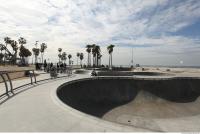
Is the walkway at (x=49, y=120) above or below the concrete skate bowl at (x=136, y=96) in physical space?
above

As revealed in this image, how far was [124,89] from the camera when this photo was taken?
21766mm

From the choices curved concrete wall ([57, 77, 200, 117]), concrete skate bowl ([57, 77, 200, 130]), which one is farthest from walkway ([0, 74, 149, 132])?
curved concrete wall ([57, 77, 200, 117])

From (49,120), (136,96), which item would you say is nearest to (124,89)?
(136,96)

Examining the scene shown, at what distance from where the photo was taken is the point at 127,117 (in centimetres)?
1534

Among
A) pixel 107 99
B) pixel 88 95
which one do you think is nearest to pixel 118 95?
pixel 107 99

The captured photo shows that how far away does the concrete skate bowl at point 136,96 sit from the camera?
17.1m

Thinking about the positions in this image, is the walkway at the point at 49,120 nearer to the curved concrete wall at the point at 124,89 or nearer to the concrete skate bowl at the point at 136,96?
the concrete skate bowl at the point at 136,96

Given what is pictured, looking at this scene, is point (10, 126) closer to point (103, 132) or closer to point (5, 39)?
point (103, 132)

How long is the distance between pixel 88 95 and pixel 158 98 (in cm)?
826

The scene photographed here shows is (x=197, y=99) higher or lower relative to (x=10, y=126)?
lower

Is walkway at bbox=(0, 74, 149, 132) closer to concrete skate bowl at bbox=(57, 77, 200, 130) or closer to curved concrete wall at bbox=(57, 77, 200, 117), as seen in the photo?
concrete skate bowl at bbox=(57, 77, 200, 130)

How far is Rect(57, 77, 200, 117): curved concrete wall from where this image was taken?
63.2 ft

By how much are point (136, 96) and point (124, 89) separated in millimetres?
1608

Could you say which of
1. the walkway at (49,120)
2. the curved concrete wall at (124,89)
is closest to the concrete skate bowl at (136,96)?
the curved concrete wall at (124,89)
